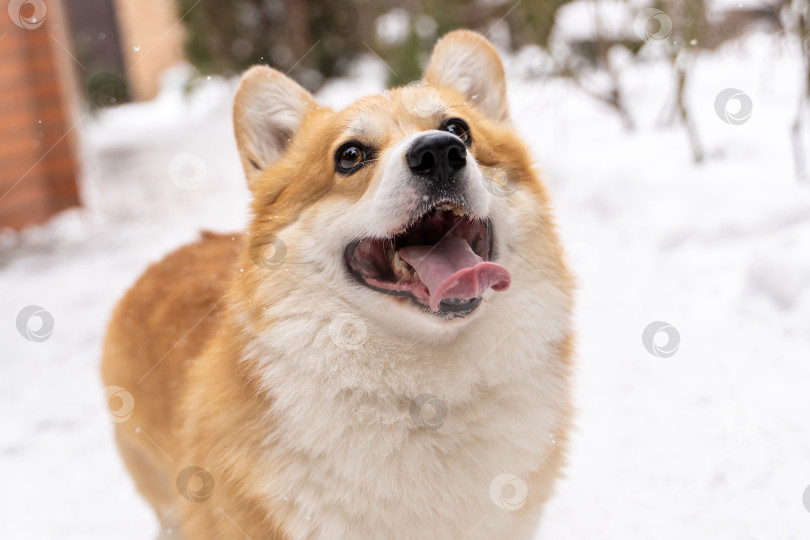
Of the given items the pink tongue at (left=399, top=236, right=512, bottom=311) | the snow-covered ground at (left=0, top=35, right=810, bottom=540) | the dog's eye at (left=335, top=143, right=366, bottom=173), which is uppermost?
the dog's eye at (left=335, top=143, right=366, bottom=173)

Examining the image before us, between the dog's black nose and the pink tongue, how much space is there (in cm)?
20

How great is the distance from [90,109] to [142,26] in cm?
429

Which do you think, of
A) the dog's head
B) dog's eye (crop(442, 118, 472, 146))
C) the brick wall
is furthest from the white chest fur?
the brick wall

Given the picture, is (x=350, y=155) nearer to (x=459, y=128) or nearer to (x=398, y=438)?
(x=459, y=128)

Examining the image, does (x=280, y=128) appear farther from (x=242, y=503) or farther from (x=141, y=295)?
(x=242, y=503)

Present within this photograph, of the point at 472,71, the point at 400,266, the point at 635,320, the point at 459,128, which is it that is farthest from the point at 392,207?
the point at 635,320

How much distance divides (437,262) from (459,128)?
0.53 meters

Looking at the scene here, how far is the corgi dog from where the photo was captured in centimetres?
182

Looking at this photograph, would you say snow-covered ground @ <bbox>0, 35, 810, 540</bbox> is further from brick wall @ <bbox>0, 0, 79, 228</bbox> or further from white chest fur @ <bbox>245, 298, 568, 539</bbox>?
white chest fur @ <bbox>245, 298, 568, 539</bbox>

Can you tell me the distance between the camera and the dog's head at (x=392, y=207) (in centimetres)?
187

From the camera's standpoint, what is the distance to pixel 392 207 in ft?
6.18

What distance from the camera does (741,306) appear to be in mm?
3846

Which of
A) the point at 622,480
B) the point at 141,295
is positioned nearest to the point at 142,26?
the point at 141,295

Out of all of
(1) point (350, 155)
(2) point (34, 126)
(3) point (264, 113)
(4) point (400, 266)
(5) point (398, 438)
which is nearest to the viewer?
(5) point (398, 438)
